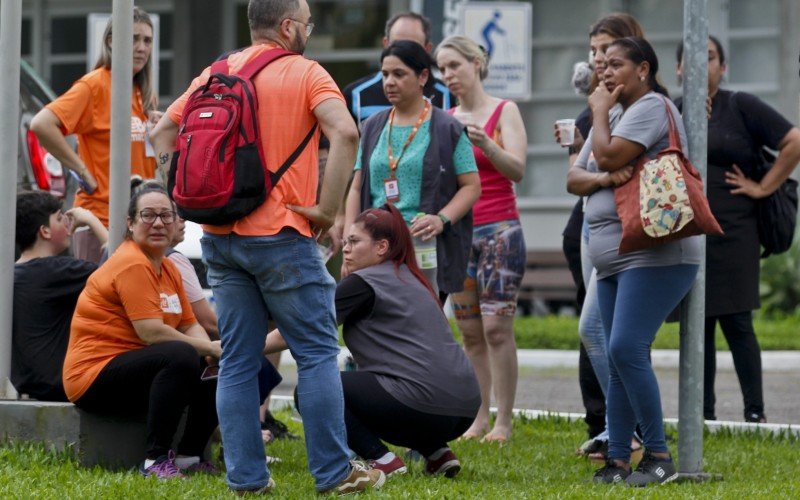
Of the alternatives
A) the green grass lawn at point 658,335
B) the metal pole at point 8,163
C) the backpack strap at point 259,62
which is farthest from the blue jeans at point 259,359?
the green grass lawn at point 658,335

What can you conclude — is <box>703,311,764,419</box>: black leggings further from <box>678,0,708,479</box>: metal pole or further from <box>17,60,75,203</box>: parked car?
<box>17,60,75,203</box>: parked car

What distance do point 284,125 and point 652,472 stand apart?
2057 millimetres

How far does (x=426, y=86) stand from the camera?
302 inches

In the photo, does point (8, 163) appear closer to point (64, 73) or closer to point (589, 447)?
point (589, 447)

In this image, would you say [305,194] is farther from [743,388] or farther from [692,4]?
[743,388]

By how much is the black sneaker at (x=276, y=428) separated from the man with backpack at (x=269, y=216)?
2.04 m

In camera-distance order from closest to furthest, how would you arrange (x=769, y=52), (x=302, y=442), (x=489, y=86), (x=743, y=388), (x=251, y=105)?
1. (x=251, y=105)
2. (x=302, y=442)
3. (x=743, y=388)
4. (x=489, y=86)
5. (x=769, y=52)

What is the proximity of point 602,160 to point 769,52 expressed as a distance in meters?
12.6

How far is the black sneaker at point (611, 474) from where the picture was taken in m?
6.06

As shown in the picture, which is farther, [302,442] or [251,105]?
[302,442]

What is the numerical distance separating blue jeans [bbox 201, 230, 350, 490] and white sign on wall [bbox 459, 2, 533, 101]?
7015 millimetres

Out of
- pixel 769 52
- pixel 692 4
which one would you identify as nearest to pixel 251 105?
pixel 692 4

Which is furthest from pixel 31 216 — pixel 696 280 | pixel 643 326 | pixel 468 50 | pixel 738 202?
pixel 738 202

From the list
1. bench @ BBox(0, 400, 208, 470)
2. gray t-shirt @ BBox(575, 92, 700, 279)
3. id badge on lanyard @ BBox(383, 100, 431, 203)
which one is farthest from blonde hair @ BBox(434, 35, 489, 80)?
bench @ BBox(0, 400, 208, 470)
